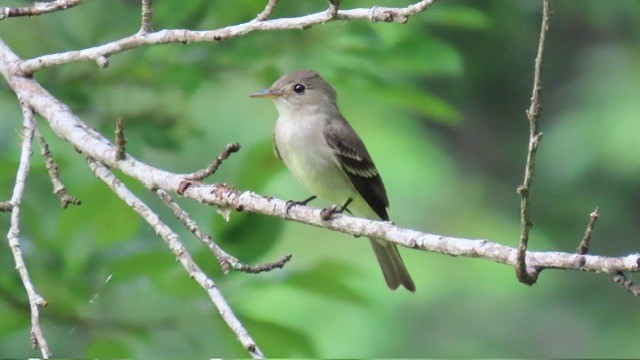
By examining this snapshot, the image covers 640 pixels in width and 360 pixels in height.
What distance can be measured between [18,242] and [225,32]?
0.79 meters

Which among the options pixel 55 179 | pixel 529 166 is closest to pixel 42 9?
pixel 55 179

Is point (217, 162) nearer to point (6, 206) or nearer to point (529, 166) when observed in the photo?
point (6, 206)

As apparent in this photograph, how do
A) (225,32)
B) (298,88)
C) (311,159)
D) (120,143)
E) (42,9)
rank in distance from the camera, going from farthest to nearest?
(298,88) < (311,159) < (42,9) < (120,143) < (225,32)

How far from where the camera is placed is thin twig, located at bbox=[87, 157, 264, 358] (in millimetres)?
2590

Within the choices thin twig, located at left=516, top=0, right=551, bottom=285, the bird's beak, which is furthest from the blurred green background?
thin twig, located at left=516, top=0, right=551, bottom=285

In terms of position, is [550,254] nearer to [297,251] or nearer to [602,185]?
[297,251]

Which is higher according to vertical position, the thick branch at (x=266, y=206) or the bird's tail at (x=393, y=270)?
the bird's tail at (x=393, y=270)

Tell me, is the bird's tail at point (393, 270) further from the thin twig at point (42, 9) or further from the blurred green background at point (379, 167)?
the thin twig at point (42, 9)

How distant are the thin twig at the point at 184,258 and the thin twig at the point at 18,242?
218 mm

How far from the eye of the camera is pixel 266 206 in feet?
10.4

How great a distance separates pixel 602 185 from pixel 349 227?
316 inches

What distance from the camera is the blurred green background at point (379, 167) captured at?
4273 mm

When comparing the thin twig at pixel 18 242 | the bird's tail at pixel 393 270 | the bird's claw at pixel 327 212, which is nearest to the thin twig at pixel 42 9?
the thin twig at pixel 18 242

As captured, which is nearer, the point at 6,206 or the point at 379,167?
the point at 6,206
